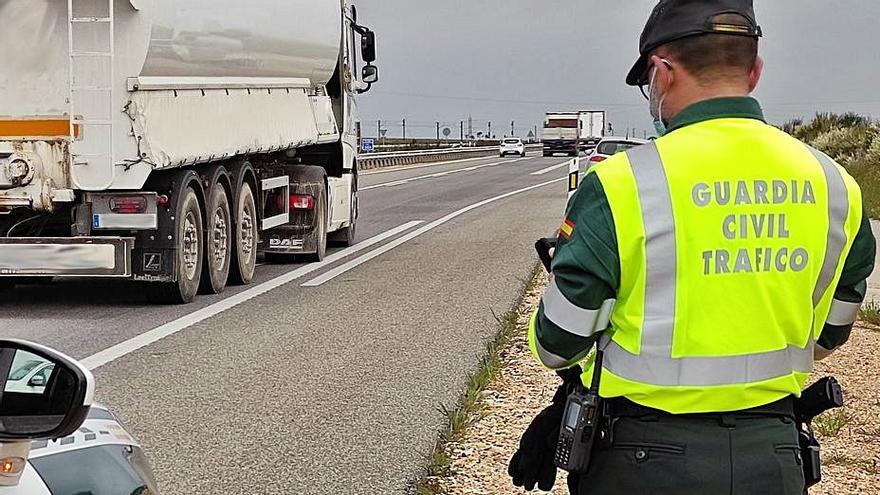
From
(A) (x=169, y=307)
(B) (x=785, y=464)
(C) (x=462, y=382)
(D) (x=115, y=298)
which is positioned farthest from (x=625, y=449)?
(D) (x=115, y=298)

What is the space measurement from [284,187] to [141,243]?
171 inches

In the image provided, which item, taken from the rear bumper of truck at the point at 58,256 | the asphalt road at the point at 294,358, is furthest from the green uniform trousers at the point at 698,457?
the rear bumper of truck at the point at 58,256

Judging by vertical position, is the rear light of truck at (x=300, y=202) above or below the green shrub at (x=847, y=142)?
below

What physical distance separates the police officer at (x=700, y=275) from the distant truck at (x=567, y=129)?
256 ft

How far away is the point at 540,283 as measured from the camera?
13.2 m

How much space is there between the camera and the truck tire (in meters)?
11.1

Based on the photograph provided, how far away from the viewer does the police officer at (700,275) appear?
2.81m

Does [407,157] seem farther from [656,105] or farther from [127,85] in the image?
[656,105]

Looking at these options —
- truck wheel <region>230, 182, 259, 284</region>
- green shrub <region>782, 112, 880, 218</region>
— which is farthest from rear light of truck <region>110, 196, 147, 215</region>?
green shrub <region>782, 112, 880, 218</region>

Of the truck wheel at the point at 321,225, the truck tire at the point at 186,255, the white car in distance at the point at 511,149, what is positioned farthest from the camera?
the white car in distance at the point at 511,149

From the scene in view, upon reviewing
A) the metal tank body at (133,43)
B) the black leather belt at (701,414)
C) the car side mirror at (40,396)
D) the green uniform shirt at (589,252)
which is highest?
the metal tank body at (133,43)

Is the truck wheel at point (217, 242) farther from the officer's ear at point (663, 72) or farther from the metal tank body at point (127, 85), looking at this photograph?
the officer's ear at point (663, 72)

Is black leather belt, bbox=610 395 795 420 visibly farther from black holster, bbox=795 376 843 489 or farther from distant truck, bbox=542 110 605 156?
distant truck, bbox=542 110 605 156

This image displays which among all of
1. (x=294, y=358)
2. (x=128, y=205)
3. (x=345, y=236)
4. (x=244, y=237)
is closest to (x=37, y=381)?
(x=294, y=358)
